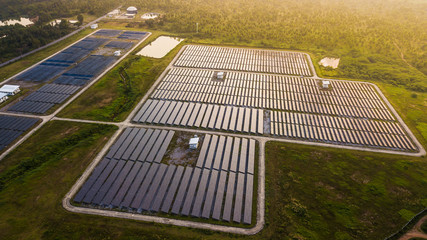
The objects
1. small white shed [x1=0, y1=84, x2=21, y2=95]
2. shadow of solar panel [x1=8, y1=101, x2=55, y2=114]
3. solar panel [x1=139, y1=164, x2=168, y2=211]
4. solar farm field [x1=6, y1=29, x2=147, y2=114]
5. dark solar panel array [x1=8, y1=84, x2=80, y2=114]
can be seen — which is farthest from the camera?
small white shed [x1=0, y1=84, x2=21, y2=95]

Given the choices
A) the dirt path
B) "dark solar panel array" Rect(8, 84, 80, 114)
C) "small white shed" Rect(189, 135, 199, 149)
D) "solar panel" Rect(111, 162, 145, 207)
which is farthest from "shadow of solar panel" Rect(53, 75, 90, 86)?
the dirt path

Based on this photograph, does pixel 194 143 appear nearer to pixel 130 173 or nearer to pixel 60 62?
pixel 130 173

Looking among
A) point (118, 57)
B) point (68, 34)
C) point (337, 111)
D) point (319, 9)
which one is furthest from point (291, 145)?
point (319, 9)

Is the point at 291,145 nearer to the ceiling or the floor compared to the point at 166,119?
nearer to the floor

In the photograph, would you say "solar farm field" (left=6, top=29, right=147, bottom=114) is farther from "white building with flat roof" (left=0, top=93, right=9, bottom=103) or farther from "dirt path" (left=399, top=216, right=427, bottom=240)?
"dirt path" (left=399, top=216, right=427, bottom=240)

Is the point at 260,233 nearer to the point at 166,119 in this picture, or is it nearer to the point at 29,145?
the point at 166,119

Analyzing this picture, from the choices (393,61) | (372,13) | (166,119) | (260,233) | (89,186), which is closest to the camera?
(260,233)

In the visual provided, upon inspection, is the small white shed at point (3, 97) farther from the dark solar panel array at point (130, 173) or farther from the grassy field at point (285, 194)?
the dark solar panel array at point (130, 173)
